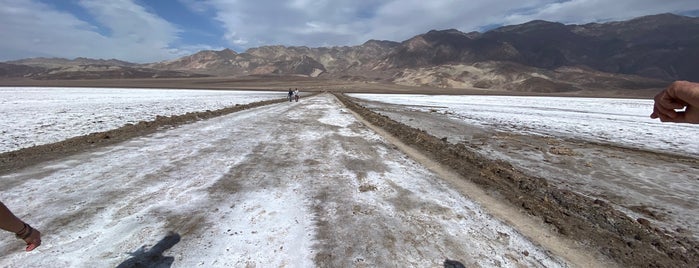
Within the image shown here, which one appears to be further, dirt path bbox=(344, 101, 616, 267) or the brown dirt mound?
the brown dirt mound

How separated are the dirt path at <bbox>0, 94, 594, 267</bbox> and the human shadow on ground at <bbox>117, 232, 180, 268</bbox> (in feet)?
0.07

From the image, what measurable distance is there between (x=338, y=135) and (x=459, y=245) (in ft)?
34.4

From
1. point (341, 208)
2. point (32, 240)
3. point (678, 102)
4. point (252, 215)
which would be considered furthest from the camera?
point (341, 208)

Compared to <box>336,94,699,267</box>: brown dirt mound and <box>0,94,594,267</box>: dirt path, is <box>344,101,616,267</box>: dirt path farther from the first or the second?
<box>336,94,699,267</box>: brown dirt mound

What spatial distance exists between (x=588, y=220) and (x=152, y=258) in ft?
23.7

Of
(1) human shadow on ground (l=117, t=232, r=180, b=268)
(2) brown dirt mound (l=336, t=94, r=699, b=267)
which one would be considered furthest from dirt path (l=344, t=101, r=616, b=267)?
(1) human shadow on ground (l=117, t=232, r=180, b=268)

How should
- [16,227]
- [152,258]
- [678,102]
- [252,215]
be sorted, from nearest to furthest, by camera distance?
[678,102] < [16,227] < [152,258] < [252,215]

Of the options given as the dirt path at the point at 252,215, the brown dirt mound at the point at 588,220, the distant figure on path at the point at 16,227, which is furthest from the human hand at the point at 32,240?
the brown dirt mound at the point at 588,220

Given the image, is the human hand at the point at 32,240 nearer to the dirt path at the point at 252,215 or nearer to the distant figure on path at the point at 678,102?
the dirt path at the point at 252,215

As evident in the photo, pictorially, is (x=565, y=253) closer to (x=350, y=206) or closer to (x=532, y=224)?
(x=532, y=224)

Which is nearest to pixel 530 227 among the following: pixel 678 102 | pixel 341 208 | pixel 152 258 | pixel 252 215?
pixel 341 208

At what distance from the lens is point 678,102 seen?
2.51 m

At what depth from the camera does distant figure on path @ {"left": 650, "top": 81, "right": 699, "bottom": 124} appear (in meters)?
2.35

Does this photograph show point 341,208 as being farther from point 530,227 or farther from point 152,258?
point 530,227
